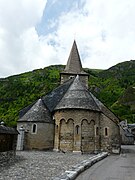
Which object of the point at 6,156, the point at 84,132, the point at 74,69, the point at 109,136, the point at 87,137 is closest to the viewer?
the point at 6,156

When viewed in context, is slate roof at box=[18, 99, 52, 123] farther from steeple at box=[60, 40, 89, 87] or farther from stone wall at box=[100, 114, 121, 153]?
steeple at box=[60, 40, 89, 87]

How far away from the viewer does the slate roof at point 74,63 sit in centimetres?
4059

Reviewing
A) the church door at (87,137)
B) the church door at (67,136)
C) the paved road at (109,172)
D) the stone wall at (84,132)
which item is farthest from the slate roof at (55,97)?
the paved road at (109,172)

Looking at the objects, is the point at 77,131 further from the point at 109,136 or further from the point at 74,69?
the point at 74,69

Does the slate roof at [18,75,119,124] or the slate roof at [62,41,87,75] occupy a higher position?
the slate roof at [62,41,87,75]

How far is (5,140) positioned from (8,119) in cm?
4039

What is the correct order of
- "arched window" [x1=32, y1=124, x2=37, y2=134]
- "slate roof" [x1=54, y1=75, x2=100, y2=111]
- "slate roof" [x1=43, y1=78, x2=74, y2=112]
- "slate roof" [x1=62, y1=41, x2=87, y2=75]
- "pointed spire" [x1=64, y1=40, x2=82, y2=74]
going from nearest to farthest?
"slate roof" [x1=54, y1=75, x2=100, y2=111] → "arched window" [x1=32, y1=124, x2=37, y2=134] → "slate roof" [x1=43, y1=78, x2=74, y2=112] → "slate roof" [x1=62, y1=41, x2=87, y2=75] → "pointed spire" [x1=64, y1=40, x2=82, y2=74]

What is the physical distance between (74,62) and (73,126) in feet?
62.2

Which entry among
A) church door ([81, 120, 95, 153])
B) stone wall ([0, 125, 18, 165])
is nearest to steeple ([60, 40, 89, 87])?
church door ([81, 120, 95, 153])

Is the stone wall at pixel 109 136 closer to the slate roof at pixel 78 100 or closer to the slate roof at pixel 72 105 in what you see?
A: the slate roof at pixel 72 105

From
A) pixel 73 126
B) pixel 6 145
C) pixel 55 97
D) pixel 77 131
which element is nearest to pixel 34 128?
pixel 73 126

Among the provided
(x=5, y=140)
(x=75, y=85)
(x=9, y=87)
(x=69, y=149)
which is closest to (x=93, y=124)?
(x=69, y=149)

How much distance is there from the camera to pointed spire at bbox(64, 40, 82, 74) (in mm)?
40812

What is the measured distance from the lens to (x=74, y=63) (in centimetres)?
4181
